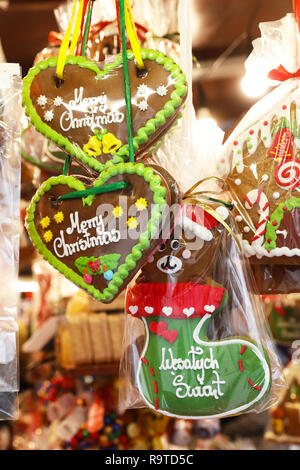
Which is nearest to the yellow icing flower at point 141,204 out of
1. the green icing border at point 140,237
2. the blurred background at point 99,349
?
the green icing border at point 140,237

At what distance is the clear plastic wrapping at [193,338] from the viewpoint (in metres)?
0.79

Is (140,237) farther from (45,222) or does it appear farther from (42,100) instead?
(42,100)

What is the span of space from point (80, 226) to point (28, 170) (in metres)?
1.08

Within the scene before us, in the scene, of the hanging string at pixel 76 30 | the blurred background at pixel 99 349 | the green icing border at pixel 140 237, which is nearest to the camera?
the green icing border at pixel 140 237

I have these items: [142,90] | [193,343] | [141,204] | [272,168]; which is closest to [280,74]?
[272,168]

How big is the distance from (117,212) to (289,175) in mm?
302

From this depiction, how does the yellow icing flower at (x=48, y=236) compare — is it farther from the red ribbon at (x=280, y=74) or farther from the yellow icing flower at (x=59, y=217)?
the red ribbon at (x=280, y=74)

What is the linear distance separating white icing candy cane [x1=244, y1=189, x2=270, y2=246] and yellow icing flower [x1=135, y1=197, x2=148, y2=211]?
0.77ft

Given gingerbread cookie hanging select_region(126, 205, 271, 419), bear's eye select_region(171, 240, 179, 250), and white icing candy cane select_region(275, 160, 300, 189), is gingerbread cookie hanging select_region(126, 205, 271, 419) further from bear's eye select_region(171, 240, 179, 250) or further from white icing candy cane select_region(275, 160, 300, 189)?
white icing candy cane select_region(275, 160, 300, 189)

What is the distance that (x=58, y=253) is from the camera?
0.80 metres

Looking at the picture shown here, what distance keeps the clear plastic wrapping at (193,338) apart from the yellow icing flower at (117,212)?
101 millimetres
